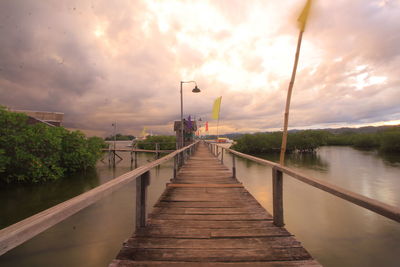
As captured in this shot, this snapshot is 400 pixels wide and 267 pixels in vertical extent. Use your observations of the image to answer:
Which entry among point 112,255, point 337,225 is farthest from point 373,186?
point 112,255

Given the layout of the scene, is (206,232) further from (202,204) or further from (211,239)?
(202,204)

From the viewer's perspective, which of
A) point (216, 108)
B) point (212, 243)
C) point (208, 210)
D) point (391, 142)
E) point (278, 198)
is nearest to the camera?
point (212, 243)

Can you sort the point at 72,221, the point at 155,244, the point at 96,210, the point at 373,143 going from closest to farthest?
the point at 155,244, the point at 72,221, the point at 96,210, the point at 373,143

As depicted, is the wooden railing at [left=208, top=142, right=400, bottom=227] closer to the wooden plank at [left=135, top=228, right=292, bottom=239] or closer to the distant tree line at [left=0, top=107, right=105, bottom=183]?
the wooden plank at [left=135, top=228, right=292, bottom=239]

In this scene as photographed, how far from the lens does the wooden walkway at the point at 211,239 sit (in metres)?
2.09

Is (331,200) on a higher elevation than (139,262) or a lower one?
lower

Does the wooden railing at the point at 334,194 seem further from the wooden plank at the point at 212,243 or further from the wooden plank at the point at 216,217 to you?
the wooden plank at the point at 212,243

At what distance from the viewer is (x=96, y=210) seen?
463 inches

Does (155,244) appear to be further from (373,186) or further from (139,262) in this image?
(373,186)

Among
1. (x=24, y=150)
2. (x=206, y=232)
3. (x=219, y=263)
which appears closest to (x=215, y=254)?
(x=219, y=263)

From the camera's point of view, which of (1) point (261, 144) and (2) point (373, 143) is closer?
(1) point (261, 144)

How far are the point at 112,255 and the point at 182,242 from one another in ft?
22.0

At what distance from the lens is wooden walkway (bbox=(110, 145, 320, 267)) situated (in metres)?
2.09

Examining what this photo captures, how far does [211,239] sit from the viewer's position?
8.25 ft
